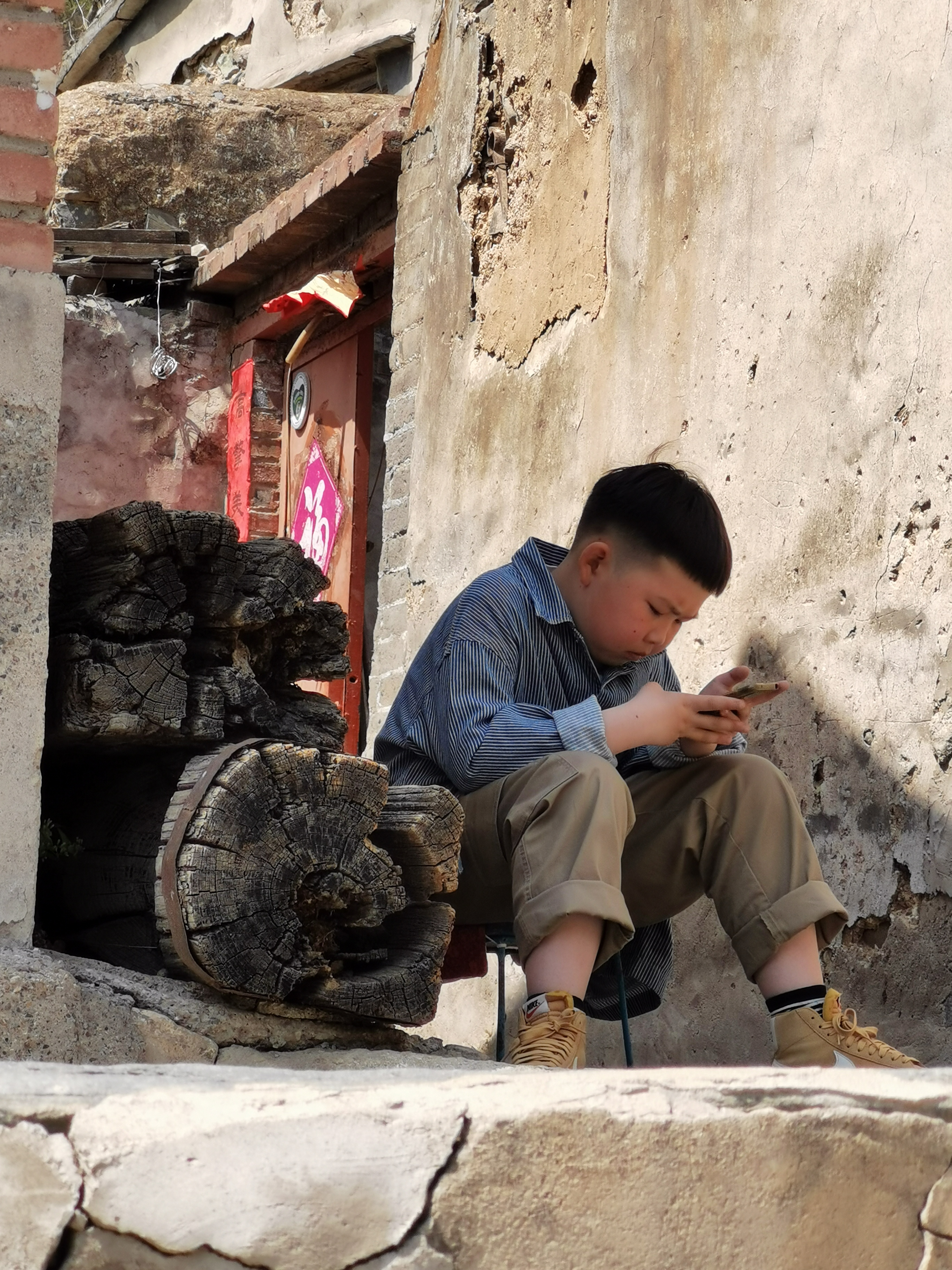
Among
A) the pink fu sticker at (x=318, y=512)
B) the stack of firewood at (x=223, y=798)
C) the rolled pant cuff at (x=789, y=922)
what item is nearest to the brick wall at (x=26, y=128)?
the stack of firewood at (x=223, y=798)

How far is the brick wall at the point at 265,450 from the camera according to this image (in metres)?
7.49

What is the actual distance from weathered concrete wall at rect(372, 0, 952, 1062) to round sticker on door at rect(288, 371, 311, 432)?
2236 millimetres

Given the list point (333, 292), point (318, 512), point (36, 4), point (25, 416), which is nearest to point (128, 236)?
point (333, 292)

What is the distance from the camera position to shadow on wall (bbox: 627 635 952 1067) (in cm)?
294

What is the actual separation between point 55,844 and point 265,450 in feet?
16.5

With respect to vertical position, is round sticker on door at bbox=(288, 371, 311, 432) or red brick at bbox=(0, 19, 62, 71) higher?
red brick at bbox=(0, 19, 62, 71)

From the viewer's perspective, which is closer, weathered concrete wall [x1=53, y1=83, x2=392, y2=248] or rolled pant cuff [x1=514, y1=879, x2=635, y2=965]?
rolled pant cuff [x1=514, y1=879, x2=635, y2=965]

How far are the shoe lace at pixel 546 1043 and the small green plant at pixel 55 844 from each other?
2.83 feet

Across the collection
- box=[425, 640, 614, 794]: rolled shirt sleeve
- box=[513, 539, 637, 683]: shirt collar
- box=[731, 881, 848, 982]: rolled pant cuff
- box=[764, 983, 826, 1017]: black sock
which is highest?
box=[513, 539, 637, 683]: shirt collar

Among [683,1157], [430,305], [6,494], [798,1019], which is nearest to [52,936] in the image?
[6,494]

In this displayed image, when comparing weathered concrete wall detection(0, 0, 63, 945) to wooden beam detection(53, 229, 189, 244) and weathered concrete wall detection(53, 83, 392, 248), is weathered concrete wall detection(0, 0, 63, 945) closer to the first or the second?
wooden beam detection(53, 229, 189, 244)

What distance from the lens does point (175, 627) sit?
2.56m

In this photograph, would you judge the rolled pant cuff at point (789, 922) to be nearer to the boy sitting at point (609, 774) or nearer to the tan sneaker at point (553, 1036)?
the boy sitting at point (609, 774)

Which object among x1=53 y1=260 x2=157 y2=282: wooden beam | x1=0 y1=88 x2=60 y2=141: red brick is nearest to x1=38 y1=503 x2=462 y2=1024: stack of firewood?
x1=0 y1=88 x2=60 y2=141: red brick
